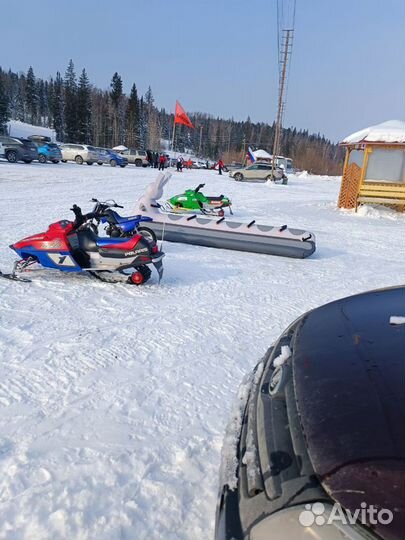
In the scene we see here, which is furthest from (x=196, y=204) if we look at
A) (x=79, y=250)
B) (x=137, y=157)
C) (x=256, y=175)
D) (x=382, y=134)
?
(x=137, y=157)

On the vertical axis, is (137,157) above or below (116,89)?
below

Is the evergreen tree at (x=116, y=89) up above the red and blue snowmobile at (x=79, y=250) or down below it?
above

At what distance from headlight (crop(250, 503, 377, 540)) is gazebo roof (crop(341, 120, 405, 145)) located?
52.5 ft

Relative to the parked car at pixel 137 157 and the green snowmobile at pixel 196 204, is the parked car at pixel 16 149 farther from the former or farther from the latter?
the parked car at pixel 137 157

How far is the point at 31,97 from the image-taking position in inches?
3369

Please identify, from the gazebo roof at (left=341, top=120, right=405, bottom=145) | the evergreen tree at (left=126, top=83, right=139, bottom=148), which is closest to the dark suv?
the gazebo roof at (left=341, top=120, right=405, bottom=145)

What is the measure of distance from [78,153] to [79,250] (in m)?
29.3

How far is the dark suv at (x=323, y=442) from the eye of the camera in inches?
43.5

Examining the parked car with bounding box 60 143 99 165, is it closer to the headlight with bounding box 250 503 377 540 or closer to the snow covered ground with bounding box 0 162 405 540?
the snow covered ground with bounding box 0 162 405 540

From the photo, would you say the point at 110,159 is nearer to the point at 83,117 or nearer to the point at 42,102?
the point at 83,117

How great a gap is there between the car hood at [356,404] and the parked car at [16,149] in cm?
2503

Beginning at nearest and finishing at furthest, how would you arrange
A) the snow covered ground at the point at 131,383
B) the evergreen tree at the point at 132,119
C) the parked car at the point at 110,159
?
1. the snow covered ground at the point at 131,383
2. the parked car at the point at 110,159
3. the evergreen tree at the point at 132,119

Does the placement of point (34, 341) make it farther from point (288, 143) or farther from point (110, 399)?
point (288, 143)

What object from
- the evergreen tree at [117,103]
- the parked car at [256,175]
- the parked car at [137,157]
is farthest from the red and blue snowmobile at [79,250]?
the evergreen tree at [117,103]
